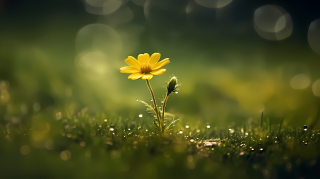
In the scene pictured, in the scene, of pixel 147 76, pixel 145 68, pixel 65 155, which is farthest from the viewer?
pixel 145 68

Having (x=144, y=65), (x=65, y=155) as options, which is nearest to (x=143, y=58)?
(x=144, y=65)

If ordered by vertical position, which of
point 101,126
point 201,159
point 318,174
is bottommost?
point 318,174

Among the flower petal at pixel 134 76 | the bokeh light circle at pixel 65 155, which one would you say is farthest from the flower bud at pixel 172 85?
the bokeh light circle at pixel 65 155

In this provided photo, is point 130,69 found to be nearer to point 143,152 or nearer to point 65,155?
point 143,152

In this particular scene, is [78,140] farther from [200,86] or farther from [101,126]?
[200,86]

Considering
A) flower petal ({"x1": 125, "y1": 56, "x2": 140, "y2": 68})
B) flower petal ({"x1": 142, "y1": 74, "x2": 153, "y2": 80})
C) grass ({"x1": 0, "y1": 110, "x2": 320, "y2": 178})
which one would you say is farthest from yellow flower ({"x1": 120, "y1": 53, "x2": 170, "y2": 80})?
grass ({"x1": 0, "y1": 110, "x2": 320, "y2": 178})

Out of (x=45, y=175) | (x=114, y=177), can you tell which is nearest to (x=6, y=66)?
(x=45, y=175)

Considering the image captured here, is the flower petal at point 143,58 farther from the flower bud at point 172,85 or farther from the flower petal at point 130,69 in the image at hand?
the flower bud at point 172,85

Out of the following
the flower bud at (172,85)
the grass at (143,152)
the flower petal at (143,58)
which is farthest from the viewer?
the flower petal at (143,58)
